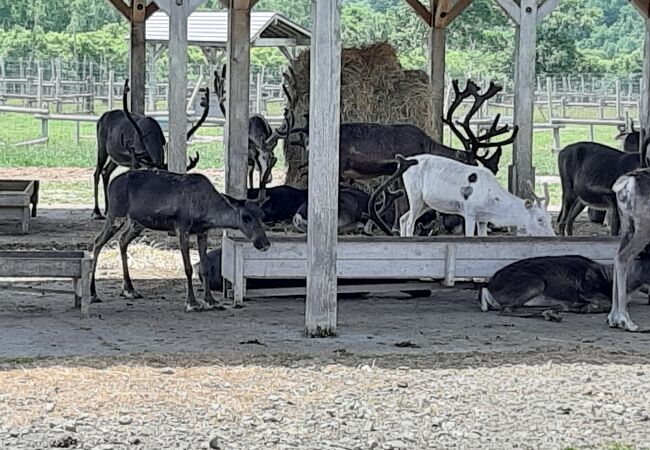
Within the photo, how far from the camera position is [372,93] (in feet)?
56.2

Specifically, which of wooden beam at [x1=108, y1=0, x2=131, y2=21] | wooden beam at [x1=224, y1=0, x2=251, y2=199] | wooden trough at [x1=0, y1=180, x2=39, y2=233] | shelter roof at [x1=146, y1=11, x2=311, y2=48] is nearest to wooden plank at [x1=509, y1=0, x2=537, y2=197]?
wooden beam at [x1=224, y1=0, x2=251, y2=199]

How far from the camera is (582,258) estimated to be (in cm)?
1117

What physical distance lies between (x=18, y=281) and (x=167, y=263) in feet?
6.18

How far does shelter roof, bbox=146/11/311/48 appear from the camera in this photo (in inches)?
1186

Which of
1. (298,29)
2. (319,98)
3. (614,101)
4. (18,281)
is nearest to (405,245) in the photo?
(319,98)

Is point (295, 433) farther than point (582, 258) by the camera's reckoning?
No

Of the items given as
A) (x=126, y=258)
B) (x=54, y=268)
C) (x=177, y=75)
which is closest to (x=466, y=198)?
(x=177, y=75)

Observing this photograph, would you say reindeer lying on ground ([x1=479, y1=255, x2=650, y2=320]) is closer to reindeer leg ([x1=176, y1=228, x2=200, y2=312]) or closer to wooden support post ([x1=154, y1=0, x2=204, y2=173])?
reindeer leg ([x1=176, y1=228, x2=200, y2=312])

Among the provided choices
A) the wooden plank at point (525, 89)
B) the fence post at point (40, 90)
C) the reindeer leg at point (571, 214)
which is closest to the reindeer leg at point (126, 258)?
the wooden plank at point (525, 89)

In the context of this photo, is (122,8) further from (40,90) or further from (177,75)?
(40,90)

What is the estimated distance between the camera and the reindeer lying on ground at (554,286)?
10.8 meters

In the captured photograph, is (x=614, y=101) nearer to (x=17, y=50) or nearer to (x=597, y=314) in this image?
(x=17, y=50)

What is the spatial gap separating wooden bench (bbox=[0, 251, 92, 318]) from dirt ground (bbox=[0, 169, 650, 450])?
0.64 ft

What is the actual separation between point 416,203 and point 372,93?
4224mm
